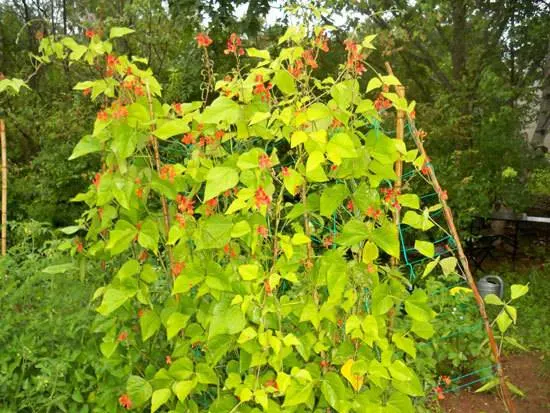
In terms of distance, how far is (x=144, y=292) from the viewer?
5.64 feet

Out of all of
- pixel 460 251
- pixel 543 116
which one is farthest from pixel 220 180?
pixel 543 116

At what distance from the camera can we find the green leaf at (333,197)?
1.56 metres

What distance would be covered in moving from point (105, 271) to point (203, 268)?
2.29ft

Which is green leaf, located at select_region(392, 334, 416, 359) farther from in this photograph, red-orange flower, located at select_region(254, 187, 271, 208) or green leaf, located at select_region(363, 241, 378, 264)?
red-orange flower, located at select_region(254, 187, 271, 208)

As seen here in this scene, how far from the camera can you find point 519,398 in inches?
132

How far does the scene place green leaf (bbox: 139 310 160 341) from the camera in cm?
178

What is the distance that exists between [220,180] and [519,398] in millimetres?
2789

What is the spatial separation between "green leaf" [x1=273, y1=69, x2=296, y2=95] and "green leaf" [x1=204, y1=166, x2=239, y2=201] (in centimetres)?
27

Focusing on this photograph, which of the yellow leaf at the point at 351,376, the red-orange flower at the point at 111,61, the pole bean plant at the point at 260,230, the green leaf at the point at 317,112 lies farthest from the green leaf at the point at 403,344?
the red-orange flower at the point at 111,61

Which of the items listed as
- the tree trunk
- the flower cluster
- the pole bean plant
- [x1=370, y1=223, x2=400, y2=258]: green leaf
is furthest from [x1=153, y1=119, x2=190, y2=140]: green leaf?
the tree trunk

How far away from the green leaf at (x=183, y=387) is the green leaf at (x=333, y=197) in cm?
64

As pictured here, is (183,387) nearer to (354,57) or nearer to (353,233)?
(353,233)

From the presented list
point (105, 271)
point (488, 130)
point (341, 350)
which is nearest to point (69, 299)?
point (105, 271)

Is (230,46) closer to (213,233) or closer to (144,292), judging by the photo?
(213,233)
